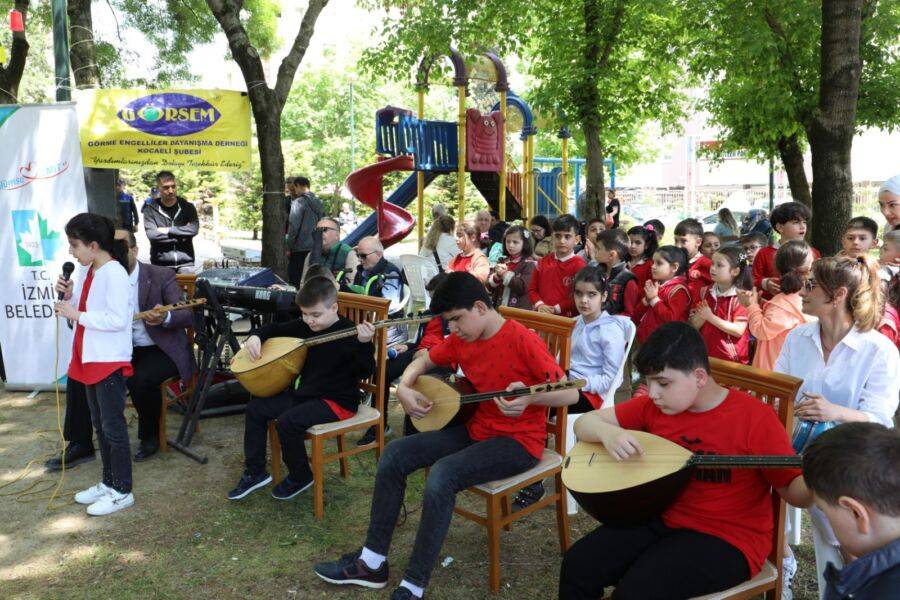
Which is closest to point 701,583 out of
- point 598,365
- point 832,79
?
point 598,365

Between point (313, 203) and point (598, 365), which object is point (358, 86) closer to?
point (313, 203)

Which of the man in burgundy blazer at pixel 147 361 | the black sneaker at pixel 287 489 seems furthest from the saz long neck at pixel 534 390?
the man in burgundy blazer at pixel 147 361

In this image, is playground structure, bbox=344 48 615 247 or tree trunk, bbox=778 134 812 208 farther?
tree trunk, bbox=778 134 812 208

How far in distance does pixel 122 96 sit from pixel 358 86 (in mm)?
28408

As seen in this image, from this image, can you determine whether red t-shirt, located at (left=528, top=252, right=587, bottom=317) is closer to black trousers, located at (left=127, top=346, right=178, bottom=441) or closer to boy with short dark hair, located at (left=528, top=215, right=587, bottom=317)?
boy with short dark hair, located at (left=528, top=215, right=587, bottom=317)

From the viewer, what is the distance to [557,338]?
12.4 ft

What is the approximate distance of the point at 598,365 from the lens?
411 cm

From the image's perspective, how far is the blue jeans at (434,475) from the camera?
3102 mm

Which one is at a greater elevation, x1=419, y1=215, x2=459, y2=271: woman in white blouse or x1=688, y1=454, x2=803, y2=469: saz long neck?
x1=419, y1=215, x2=459, y2=271: woman in white blouse

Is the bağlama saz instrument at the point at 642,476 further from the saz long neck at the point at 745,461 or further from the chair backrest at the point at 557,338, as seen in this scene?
the chair backrest at the point at 557,338

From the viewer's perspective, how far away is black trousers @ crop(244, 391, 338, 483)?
4.01 meters

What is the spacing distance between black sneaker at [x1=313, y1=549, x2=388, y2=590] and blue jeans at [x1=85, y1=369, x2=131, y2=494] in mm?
1511

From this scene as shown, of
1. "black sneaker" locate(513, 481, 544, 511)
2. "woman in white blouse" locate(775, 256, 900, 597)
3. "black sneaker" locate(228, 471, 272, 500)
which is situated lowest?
"black sneaker" locate(513, 481, 544, 511)

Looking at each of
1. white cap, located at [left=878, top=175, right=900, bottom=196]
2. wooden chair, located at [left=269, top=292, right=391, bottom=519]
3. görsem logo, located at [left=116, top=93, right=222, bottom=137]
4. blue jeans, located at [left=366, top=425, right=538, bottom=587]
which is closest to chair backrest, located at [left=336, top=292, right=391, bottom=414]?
wooden chair, located at [left=269, top=292, right=391, bottom=519]
